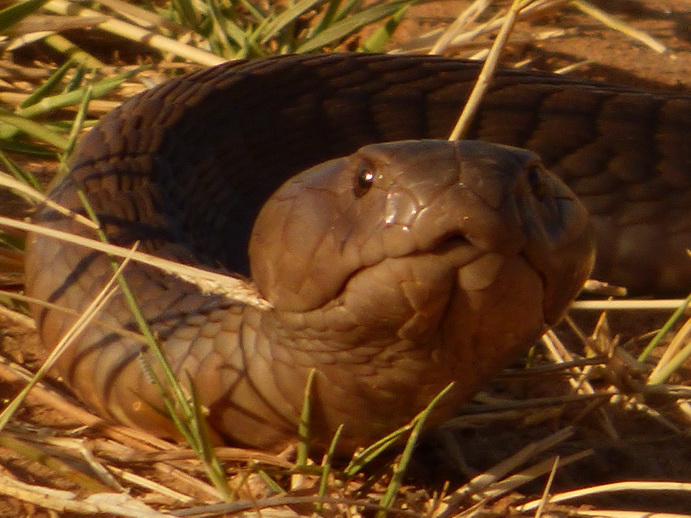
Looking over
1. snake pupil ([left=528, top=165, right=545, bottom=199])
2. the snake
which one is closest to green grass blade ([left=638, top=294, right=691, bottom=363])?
the snake

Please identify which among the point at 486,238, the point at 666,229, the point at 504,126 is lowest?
the point at 666,229

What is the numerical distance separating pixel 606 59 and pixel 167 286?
2.33m

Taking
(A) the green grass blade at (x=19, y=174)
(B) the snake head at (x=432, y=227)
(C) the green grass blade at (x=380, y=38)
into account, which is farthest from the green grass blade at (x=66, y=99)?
(B) the snake head at (x=432, y=227)

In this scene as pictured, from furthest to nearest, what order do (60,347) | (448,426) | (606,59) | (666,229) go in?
(606,59) → (666,229) → (448,426) → (60,347)

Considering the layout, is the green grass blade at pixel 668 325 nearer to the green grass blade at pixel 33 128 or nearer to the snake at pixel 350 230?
the snake at pixel 350 230

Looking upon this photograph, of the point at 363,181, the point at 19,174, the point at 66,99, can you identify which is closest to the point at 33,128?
the point at 19,174

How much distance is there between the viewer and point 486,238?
155 cm

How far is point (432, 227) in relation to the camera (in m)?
1.55

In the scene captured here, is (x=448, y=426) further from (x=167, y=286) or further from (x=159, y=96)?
(x=159, y=96)

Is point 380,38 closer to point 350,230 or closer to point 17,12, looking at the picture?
point 17,12

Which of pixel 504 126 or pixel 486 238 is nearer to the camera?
pixel 486 238

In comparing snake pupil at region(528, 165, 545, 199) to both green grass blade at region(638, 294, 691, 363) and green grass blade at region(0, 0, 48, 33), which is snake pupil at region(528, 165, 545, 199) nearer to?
green grass blade at region(638, 294, 691, 363)

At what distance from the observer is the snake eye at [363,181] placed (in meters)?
1.67

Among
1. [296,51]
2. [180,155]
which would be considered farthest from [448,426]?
[296,51]
